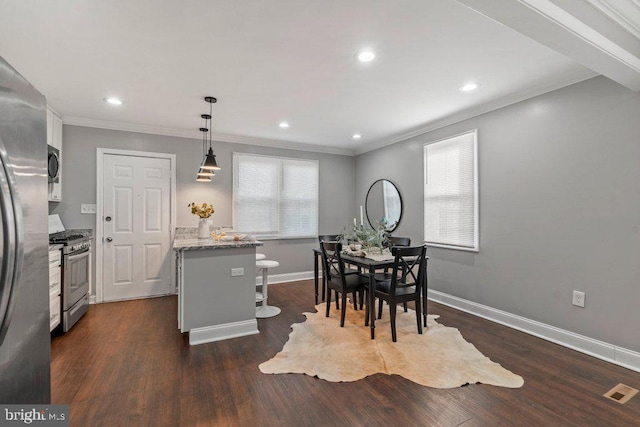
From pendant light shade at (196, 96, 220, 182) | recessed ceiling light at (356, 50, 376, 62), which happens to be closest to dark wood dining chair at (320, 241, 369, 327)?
pendant light shade at (196, 96, 220, 182)

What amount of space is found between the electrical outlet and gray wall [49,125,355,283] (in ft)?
12.5

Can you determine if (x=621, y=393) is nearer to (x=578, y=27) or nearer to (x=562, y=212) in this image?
(x=562, y=212)

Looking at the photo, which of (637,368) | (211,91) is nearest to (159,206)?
(211,91)

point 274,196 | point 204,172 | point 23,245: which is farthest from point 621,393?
point 274,196

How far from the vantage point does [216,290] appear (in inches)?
122

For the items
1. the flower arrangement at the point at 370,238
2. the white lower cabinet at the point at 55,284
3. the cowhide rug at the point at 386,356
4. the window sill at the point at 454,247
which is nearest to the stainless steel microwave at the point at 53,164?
the white lower cabinet at the point at 55,284

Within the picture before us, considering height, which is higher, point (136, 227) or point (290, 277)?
point (136, 227)

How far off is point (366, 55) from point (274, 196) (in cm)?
336

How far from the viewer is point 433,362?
2586 millimetres

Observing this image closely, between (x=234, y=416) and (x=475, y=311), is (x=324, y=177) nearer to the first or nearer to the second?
(x=475, y=311)

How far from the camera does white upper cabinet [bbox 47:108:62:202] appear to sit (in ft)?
12.1

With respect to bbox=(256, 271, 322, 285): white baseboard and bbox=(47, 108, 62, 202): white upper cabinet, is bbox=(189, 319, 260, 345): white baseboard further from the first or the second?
bbox=(47, 108, 62, 202): white upper cabinet

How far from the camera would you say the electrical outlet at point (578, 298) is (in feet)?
9.25

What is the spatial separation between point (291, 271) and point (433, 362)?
3.37 metres
